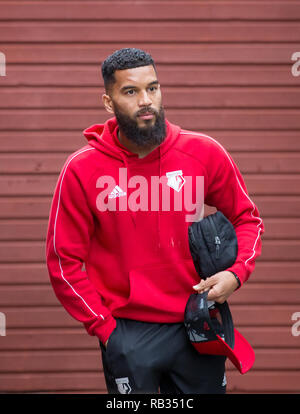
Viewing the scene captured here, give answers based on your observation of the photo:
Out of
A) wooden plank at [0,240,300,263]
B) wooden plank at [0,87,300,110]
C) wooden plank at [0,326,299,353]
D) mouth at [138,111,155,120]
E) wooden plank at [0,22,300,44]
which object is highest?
wooden plank at [0,22,300,44]

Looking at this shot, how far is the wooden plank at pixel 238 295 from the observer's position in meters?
4.72

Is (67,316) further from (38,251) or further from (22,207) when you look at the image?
(22,207)

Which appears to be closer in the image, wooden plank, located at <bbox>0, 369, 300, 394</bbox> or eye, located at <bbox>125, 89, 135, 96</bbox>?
eye, located at <bbox>125, 89, 135, 96</bbox>

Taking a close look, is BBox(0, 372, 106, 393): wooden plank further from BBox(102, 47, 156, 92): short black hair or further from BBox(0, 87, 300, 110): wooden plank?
BBox(102, 47, 156, 92): short black hair

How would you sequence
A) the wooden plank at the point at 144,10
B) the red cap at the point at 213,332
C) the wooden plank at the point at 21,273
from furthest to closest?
the wooden plank at the point at 21,273, the wooden plank at the point at 144,10, the red cap at the point at 213,332

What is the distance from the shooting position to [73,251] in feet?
9.77

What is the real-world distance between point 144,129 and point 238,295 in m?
2.32

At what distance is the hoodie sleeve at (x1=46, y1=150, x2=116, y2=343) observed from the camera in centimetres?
295

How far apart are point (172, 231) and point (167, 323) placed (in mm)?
490

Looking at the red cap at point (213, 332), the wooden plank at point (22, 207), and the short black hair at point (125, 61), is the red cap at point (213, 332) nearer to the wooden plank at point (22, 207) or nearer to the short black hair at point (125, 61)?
the short black hair at point (125, 61)

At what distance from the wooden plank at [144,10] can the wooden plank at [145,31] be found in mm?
47

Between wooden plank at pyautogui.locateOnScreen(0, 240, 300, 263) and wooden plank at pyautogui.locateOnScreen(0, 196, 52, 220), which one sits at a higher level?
wooden plank at pyautogui.locateOnScreen(0, 196, 52, 220)

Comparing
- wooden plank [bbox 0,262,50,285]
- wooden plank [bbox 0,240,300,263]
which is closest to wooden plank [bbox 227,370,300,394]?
wooden plank [bbox 0,240,300,263]

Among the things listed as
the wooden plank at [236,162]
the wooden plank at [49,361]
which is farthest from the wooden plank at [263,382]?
the wooden plank at [236,162]
